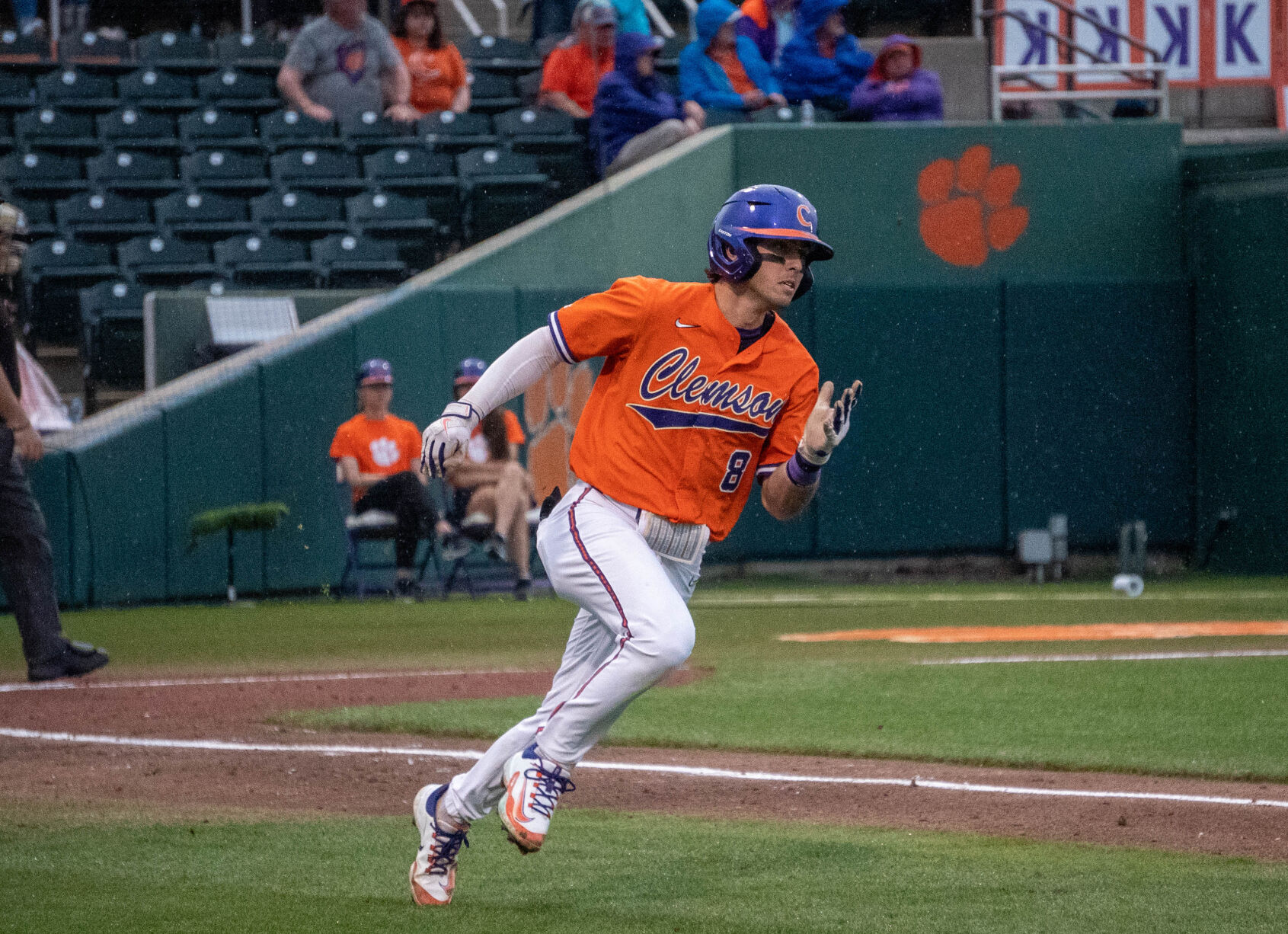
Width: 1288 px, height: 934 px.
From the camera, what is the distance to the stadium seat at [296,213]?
1449 centimetres

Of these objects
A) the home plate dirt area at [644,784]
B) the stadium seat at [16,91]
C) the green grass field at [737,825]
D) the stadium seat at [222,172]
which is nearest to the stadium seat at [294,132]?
the stadium seat at [222,172]

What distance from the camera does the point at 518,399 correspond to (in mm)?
14336

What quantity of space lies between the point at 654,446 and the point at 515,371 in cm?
40

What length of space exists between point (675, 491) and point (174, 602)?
9.02 metres

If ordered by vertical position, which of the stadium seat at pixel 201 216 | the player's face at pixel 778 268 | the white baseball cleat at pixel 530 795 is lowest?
the white baseball cleat at pixel 530 795

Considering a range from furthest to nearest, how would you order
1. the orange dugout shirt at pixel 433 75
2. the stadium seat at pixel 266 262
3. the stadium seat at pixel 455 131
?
the orange dugout shirt at pixel 433 75
the stadium seat at pixel 455 131
the stadium seat at pixel 266 262

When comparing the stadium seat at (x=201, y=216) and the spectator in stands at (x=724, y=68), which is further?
the spectator in stands at (x=724, y=68)

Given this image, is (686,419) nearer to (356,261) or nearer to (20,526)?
(20,526)

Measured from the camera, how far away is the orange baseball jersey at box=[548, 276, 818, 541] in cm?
A: 460

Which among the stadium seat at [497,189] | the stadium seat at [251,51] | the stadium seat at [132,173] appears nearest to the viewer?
the stadium seat at [132,173]

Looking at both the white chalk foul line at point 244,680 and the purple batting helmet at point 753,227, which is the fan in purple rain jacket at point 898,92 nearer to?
the white chalk foul line at point 244,680

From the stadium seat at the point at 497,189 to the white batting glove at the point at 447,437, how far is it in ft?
35.4

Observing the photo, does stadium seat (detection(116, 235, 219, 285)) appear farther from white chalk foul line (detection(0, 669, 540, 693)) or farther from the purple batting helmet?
the purple batting helmet

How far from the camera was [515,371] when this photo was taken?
4.57 m
